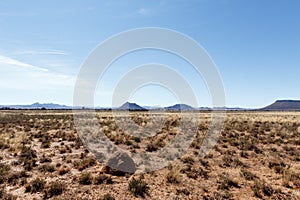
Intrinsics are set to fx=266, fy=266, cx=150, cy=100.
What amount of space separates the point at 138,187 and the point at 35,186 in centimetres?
409

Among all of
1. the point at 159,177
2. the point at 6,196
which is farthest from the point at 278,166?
the point at 6,196

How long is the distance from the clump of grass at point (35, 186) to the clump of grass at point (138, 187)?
348 cm

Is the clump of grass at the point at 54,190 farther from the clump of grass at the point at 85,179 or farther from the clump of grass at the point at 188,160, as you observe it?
the clump of grass at the point at 188,160

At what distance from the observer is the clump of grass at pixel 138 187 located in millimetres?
10188

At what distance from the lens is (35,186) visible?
10.5 meters

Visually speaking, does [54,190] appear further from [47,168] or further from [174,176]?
[174,176]

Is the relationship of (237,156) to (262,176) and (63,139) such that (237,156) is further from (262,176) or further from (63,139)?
(63,139)

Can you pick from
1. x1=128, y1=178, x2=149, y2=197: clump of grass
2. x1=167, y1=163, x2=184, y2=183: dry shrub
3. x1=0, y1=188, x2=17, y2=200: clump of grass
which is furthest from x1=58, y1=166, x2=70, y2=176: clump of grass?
x1=167, y1=163, x2=184, y2=183: dry shrub

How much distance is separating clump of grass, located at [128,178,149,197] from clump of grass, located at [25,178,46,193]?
11.4 ft

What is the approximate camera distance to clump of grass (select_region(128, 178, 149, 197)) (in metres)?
10.2

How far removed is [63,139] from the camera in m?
22.9

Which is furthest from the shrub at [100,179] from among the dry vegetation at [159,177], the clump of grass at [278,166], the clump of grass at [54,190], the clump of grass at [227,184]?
the clump of grass at [278,166]

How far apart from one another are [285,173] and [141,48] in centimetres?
1793

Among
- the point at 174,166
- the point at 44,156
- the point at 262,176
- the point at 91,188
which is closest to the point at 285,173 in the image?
the point at 262,176
